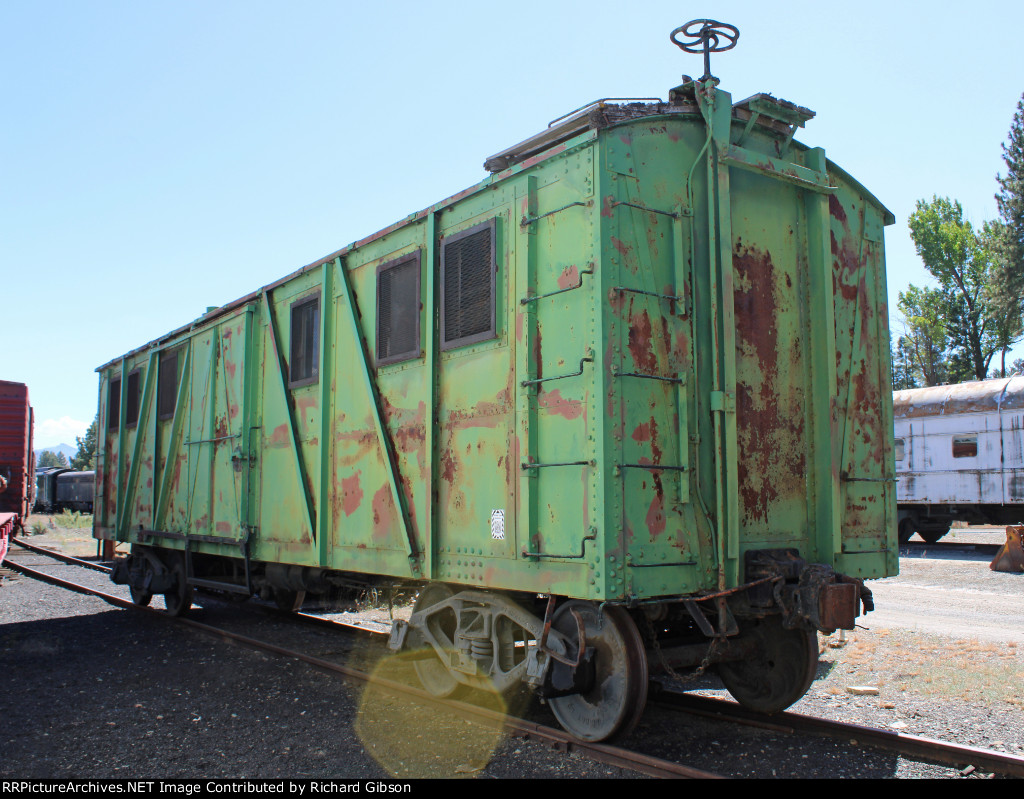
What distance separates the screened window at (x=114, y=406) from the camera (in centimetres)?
1282

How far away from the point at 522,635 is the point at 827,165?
166 inches

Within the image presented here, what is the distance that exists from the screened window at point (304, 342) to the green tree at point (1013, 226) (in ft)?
122

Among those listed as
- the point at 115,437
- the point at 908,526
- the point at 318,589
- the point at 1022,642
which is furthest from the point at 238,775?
the point at 908,526

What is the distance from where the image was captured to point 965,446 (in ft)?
61.7

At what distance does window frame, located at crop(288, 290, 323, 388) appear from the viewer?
774 centimetres

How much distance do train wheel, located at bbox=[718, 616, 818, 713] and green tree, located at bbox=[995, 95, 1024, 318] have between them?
3701 centimetres

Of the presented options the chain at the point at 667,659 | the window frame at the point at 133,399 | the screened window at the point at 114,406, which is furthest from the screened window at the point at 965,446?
the screened window at the point at 114,406

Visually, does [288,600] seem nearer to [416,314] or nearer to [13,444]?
[416,314]

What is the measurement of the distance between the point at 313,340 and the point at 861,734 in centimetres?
574

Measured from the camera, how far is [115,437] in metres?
12.7

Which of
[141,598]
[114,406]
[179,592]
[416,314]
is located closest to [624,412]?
[416,314]

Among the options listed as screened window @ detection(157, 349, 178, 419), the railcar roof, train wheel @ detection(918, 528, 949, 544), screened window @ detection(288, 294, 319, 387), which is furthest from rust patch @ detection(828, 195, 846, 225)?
train wheel @ detection(918, 528, 949, 544)

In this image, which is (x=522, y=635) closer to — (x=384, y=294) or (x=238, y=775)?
(x=238, y=775)
